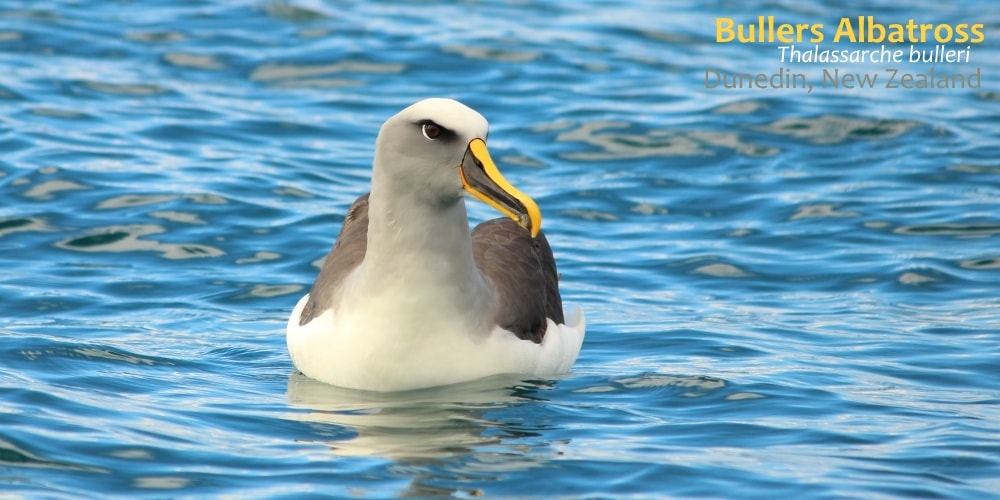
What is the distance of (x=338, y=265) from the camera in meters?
9.63

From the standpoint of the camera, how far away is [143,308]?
10945 mm

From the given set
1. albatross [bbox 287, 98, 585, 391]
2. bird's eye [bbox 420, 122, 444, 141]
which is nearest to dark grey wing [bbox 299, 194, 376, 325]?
albatross [bbox 287, 98, 585, 391]

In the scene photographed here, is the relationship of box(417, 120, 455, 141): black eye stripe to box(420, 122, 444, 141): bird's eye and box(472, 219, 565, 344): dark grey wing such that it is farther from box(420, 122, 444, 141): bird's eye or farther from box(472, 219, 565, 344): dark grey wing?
box(472, 219, 565, 344): dark grey wing

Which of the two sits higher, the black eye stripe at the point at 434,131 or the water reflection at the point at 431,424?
the black eye stripe at the point at 434,131

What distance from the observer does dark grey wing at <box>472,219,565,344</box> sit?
9250 mm

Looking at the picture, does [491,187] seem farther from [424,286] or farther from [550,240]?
[550,240]

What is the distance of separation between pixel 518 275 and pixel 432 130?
1.59 m

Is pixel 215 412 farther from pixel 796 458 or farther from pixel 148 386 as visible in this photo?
pixel 796 458

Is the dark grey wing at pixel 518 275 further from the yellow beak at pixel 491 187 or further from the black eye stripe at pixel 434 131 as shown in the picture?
the black eye stripe at pixel 434 131

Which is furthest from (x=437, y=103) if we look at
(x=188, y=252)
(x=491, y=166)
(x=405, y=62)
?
(x=405, y=62)

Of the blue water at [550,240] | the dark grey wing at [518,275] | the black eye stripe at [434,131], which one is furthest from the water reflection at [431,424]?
the black eye stripe at [434,131]

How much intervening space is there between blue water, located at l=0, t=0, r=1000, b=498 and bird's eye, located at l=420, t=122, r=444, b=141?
144 centimetres

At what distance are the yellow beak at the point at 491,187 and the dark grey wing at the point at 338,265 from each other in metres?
1.29

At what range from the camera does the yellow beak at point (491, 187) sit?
8234 millimetres
